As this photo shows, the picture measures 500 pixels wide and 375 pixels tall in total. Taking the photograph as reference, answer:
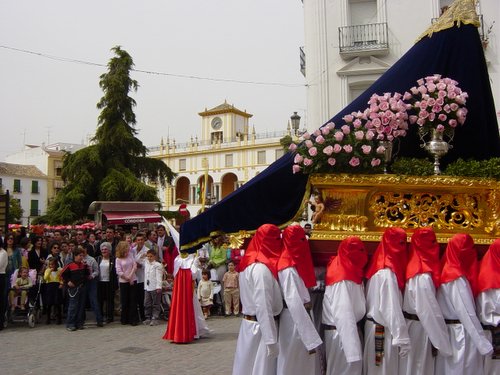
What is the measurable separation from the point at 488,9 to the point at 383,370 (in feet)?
48.6

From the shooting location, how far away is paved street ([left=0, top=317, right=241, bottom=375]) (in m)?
7.55

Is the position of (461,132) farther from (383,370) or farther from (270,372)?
(270,372)

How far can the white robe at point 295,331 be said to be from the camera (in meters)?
4.85

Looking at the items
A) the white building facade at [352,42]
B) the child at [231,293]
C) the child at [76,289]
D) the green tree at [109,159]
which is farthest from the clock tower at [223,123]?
the child at [76,289]

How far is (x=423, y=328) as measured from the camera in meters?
5.12

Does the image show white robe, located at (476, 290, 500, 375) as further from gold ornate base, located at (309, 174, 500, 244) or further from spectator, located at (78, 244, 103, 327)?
spectator, located at (78, 244, 103, 327)

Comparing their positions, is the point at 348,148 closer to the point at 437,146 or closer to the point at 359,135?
the point at 359,135

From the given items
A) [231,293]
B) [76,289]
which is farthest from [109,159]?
[76,289]

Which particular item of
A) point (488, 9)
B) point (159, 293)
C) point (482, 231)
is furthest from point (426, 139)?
point (488, 9)

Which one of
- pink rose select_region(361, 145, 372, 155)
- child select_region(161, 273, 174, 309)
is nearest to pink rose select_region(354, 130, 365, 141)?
pink rose select_region(361, 145, 372, 155)

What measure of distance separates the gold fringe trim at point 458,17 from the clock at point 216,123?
6354 cm

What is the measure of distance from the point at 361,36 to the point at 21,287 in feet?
42.5

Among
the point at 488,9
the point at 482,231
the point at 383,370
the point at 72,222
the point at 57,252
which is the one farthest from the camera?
the point at 72,222

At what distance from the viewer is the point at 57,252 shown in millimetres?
11789
